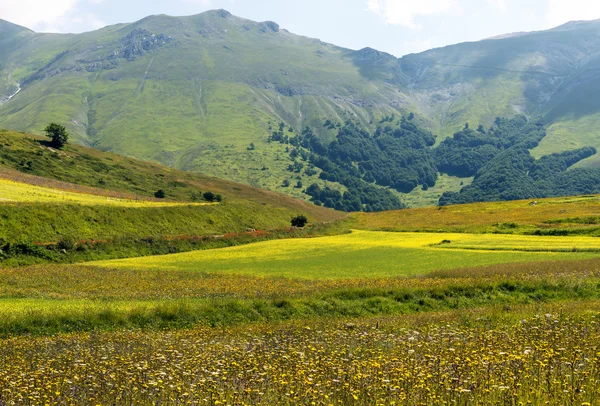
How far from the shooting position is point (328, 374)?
36.0 feet

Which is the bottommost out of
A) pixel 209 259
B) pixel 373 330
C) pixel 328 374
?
pixel 209 259

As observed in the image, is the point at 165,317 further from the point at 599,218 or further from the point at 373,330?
the point at 599,218

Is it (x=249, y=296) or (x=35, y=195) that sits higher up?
(x=35, y=195)

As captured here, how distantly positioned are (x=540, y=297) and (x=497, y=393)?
→ 867 inches

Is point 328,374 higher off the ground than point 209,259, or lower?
higher

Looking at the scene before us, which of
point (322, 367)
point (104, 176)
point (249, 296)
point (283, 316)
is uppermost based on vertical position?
point (104, 176)

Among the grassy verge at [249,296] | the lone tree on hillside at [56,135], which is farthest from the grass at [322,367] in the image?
the lone tree on hillside at [56,135]

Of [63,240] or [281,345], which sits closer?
[281,345]

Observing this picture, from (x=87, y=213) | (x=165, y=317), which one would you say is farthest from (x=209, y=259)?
(x=165, y=317)

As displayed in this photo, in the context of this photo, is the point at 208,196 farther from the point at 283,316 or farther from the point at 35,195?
the point at 283,316

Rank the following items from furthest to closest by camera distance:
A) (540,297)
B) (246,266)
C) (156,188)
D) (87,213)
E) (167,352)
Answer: (156,188) < (87,213) < (246,266) < (540,297) < (167,352)

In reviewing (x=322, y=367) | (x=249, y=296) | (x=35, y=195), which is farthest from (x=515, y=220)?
(x=322, y=367)

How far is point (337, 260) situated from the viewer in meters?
50.6

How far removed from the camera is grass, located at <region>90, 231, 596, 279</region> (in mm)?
42406
